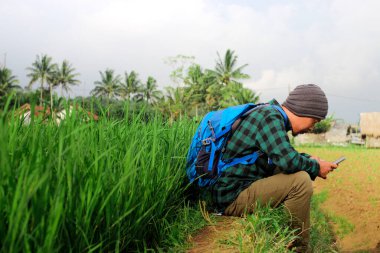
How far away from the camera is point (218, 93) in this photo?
42844mm

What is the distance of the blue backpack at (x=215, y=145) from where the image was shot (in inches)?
102

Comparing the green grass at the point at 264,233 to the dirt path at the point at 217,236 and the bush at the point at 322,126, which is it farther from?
the bush at the point at 322,126

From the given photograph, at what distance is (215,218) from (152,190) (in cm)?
80

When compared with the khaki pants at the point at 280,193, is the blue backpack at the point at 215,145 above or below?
above

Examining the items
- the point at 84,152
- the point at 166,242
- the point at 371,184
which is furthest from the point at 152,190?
the point at 371,184

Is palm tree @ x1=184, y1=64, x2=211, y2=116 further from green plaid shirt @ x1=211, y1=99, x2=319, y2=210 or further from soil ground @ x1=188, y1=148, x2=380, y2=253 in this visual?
green plaid shirt @ x1=211, y1=99, x2=319, y2=210

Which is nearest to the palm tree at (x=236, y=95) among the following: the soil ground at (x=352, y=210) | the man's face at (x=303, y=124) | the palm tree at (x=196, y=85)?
the palm tree at (x=196, y=85)

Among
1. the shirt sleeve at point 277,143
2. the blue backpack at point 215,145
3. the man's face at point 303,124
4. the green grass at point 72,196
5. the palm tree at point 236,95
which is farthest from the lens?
the palm tree at point 236,95

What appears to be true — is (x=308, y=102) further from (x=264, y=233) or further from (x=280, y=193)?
(x=264, y=233)

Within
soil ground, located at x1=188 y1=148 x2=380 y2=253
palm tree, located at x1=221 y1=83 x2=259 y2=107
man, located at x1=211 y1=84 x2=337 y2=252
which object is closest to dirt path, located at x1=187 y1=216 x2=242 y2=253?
soil ground, located at x1=188 y1=148 x2=380 y2=253

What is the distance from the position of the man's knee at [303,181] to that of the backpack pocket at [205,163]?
525 millimetres

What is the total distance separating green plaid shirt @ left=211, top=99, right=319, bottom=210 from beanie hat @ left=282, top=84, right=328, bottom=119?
132 millimetres

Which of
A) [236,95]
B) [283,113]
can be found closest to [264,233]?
[283,113]

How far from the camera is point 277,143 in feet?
8.18
